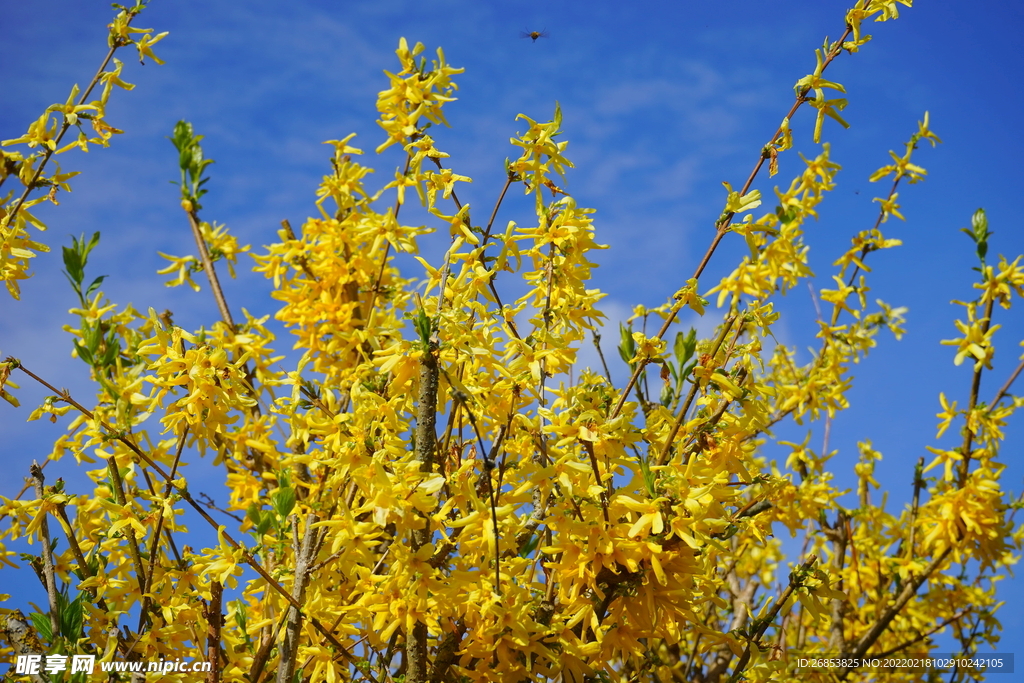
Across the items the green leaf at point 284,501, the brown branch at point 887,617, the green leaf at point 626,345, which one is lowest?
the brown branch at point 887,617

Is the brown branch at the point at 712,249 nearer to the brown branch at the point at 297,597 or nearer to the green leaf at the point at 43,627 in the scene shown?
the brown branch at the point at 297,597

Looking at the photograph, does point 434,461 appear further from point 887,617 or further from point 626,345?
point 887,617

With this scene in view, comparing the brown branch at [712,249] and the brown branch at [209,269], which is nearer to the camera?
the brown branch at [712,249]

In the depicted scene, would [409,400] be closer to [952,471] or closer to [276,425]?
[276,425]

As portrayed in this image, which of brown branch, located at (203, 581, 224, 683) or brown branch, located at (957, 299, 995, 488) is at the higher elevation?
brown branch, located at (957, 299, 995, 488)

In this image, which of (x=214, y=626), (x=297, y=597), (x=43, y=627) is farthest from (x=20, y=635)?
(x=297, y=597)

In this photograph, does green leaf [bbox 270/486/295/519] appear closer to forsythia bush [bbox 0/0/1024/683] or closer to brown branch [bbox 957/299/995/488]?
forsythia bush [bbox 0/0/1024/683]

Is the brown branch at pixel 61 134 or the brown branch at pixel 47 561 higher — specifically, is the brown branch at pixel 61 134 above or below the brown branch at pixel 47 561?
above

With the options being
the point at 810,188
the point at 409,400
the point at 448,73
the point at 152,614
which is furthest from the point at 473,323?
the point at 810,188

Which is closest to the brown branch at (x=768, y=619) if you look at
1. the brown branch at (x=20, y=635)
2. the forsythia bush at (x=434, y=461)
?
the forsythia bush at (x=434, y=461)

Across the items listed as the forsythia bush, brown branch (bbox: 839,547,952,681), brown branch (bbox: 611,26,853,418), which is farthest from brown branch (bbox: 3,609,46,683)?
brown branch (bbox: 839,547,952,681)

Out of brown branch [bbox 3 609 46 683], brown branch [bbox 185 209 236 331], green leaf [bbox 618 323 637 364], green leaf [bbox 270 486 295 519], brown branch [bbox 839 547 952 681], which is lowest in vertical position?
brown branch [bbox 3 609 46 683]

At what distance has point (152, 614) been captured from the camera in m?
2.45

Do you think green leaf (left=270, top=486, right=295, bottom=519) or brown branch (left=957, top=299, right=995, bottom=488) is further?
brown branch (left=957, top=299, right=995, bottom=488)
